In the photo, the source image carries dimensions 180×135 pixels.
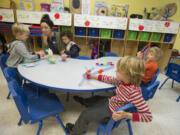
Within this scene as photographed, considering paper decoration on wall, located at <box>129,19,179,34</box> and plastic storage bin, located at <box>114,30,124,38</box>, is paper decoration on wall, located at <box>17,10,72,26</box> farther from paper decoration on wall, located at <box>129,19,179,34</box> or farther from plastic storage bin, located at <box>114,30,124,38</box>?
paper decoration on wall, located at <box>129,19,179,34</box>

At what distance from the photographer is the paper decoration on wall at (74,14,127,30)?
307 centimetres

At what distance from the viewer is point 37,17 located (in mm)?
3004

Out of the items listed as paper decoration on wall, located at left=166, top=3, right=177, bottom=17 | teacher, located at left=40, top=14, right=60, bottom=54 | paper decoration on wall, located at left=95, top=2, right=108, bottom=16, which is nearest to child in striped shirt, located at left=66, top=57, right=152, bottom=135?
teacher, located at left=40, top=14, right=60, bottom=54

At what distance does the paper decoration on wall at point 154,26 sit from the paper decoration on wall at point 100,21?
0.82ft

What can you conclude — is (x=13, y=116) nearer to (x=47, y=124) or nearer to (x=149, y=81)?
(x=47, y=124)

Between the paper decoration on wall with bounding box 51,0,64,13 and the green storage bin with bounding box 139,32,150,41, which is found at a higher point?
the paper decoration on wall with bounding box 51,0,64,13

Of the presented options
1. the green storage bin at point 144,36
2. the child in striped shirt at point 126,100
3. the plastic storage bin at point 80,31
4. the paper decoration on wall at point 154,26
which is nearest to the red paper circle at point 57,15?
the plastic storage bin at point 80,31

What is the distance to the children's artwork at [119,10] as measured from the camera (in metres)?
3.27

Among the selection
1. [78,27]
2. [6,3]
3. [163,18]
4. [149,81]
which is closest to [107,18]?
[78,27]

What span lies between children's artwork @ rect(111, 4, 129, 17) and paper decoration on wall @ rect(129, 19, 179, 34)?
1.43 ft

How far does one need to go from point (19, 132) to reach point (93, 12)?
338 centimetres

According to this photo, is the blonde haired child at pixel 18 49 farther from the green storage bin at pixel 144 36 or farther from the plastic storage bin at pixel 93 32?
the green storage bin at pixel 144 36

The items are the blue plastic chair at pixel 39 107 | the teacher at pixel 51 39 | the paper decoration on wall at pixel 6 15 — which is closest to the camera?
the blue plastic chair at pixel 39 107

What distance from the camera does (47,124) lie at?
143 centimetres
